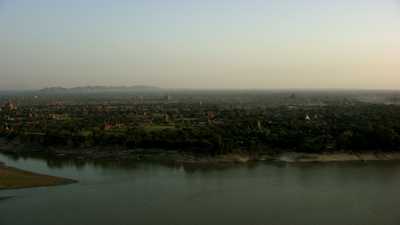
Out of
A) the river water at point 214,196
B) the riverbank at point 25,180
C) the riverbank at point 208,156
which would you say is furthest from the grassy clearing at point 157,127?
the riverbank at point 25,180

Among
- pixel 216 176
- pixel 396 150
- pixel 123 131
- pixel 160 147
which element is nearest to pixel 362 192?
pixel 216 176

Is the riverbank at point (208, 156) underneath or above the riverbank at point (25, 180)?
above

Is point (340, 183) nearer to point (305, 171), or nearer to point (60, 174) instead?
point (305, 171)

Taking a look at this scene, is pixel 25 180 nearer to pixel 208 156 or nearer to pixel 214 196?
pixel 214 196

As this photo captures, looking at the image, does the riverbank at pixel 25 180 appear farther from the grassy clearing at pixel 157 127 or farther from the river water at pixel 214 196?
the grassy clearing at pixel 157 127

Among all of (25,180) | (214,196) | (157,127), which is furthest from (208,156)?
(157,127)
